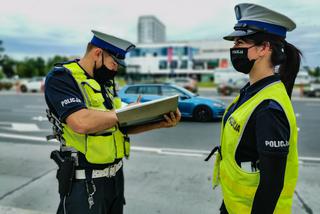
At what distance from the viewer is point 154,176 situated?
15.1 ft

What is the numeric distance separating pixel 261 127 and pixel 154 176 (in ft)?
11.1

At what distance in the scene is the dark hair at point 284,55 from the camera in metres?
1.59

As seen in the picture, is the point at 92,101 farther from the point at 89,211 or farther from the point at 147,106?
the point at 89,211

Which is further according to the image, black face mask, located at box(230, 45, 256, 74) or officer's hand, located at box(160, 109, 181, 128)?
officer's hand, located at box(160, 109, 181, 128)

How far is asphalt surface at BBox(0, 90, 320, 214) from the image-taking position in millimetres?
3566

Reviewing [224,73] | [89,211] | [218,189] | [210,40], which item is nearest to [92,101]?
[89,211]

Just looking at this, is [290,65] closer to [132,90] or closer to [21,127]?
[21,127]

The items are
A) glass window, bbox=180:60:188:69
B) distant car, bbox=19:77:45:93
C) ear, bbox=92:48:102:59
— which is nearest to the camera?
ear, bbox=92:48:102:59

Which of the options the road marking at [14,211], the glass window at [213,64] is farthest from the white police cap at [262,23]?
the glass window at [213,64]

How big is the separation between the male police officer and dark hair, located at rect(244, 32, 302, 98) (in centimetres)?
72

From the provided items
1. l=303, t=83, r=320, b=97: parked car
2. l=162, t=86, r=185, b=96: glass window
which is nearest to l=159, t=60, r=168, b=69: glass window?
l=303, t=83, r=320, b=97: parked car

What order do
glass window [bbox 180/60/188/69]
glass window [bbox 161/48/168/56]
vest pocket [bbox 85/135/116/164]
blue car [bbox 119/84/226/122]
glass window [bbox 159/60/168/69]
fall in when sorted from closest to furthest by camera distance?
vest pocket [bbox 85/135/116/164] → blue car [bbox 119/84/226/122] → glass window [bbox 180/60/188/69] → glass window [bbox 161/48/168/56] → glass window [bbox 159/60/168/69]

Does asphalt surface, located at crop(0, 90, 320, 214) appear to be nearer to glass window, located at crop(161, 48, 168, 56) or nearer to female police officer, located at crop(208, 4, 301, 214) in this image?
female police officer, located at crop(208, 4, 301, 214)

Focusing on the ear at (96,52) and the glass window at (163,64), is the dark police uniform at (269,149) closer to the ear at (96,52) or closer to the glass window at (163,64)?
the ear at (96,52)
